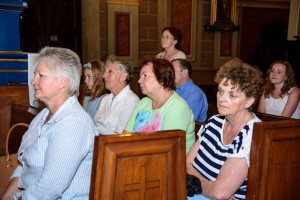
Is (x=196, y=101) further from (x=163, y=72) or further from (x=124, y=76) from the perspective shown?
(x=163, y=72)

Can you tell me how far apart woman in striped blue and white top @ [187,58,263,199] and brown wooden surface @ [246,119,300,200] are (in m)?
0.09

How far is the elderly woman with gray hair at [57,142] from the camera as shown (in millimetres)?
1586

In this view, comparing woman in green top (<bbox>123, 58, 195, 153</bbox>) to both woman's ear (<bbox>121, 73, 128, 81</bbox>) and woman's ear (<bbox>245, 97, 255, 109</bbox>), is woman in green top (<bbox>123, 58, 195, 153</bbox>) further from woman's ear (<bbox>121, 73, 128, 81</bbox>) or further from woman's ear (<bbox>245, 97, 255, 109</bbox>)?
woman's ear (<bbox>121, 73, 128, 81</bbox>)

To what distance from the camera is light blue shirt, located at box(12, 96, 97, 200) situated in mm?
1581

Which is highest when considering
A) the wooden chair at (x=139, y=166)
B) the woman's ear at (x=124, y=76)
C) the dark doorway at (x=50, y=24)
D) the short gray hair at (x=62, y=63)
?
the dark doorway at (x=50, y=24)

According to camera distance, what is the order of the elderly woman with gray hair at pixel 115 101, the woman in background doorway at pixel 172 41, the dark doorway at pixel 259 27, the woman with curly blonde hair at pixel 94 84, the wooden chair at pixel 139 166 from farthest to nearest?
1. the dark doorway at pixel 259 27
2. the woman in background doorway at pixel 172 41
3. the woman with curly blonde hair at pixel 94 84
4. the elderly woman with gray hair at pixel 115 101
5. the wooden chair at pixel 139 166

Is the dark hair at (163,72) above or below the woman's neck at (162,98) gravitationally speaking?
above

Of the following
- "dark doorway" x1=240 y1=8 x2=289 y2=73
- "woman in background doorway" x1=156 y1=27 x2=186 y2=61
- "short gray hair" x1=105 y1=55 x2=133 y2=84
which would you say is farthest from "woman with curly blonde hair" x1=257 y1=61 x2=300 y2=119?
"dark doorway" x1=240 y1=8 x2=289 y2=73

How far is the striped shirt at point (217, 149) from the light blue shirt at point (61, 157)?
2.06 feet

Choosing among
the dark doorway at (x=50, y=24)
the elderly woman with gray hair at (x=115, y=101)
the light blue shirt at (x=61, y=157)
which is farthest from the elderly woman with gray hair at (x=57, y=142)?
the dark doorway at (x=50, y=24)

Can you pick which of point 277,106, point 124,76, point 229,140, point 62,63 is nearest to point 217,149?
point 229,140

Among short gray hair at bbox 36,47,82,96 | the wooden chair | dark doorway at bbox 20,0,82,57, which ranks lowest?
the wooden chair

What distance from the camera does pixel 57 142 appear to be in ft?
5.24

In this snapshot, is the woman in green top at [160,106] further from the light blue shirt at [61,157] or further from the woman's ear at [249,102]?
the light blue shirt at [61,157]
